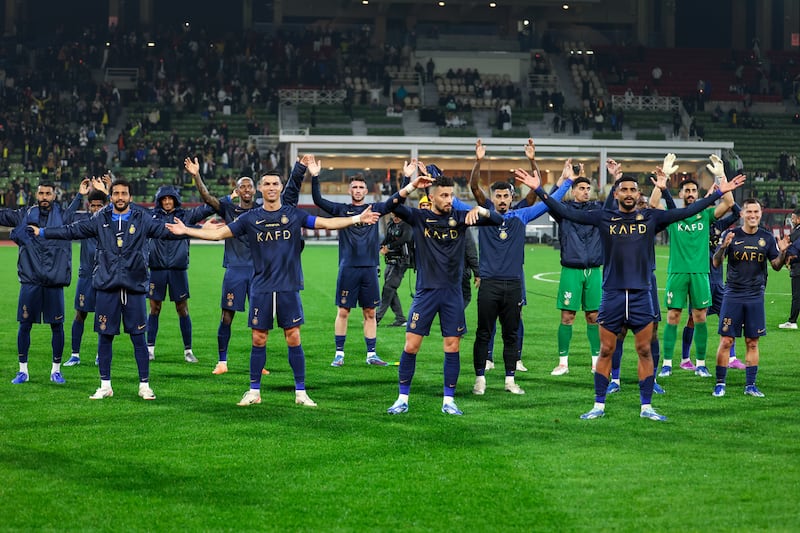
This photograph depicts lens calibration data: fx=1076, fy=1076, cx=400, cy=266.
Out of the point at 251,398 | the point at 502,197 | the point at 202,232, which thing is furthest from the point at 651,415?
the point at 202,232

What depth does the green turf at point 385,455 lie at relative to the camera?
24.2ft

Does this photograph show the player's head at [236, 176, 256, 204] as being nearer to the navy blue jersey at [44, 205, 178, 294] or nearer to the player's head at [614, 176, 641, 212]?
the navy blue jersey at [44, 205, 178, 294]

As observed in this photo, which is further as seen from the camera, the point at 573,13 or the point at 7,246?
the point at 573,13

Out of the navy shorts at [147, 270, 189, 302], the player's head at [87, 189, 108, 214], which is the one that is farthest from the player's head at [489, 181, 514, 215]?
the player's head at [87, 189, 108, 214]

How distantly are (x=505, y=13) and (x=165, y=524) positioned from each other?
6321 centimetres

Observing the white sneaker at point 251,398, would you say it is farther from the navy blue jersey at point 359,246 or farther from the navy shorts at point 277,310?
the navy blue jersey at point 359,246

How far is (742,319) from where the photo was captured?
12281 millimetres

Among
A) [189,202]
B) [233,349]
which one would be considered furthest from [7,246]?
[233,349]

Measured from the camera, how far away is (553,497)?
308 inches

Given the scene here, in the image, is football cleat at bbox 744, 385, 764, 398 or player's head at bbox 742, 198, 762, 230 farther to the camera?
player's head at bbox 742, 198, 762, 230

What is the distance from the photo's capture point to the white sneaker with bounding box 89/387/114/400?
1177 cm

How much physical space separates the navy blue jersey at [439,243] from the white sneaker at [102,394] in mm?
3723

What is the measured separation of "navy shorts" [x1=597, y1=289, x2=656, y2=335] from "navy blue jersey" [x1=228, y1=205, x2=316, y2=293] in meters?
3.17

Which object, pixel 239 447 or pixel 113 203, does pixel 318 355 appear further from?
pixel 239 447
